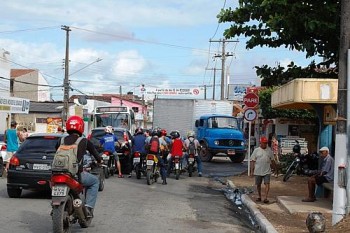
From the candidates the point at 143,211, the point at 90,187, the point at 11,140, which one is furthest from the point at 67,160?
the point at 11,140

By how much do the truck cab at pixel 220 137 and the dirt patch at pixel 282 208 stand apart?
7.76m

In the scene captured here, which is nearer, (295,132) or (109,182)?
(109,182)

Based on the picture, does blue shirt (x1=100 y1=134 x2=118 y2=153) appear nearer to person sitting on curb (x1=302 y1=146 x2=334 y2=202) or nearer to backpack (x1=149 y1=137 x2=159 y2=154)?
backpack (x1=149 y1=137 x2=159 y2=154)

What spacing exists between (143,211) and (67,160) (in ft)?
12.8

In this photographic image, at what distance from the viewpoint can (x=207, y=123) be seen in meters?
30.2

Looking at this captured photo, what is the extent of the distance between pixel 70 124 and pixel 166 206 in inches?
186

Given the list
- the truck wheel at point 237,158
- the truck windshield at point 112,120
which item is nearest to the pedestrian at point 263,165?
the truck wheel at point 237,158

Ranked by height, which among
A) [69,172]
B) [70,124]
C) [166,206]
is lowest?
[166,206]

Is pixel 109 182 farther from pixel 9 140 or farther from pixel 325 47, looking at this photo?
pixel 325 47

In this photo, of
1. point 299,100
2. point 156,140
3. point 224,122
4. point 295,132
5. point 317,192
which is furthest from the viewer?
point 295,132

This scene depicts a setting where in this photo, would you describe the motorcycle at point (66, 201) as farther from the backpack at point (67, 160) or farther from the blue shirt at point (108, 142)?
the blue shirt at point (108, 142)

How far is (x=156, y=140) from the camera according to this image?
57.0ft

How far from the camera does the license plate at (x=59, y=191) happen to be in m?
7.93

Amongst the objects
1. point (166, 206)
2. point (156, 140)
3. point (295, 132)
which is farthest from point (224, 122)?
point (166, 206)
